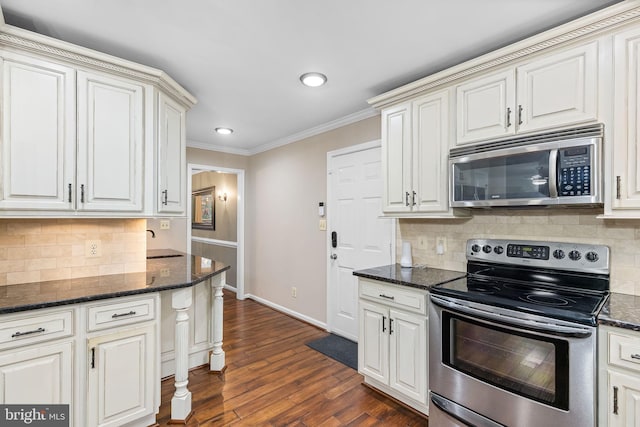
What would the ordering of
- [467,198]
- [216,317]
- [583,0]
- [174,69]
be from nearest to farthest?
[583,0] < [467,198] < [174,69] < [216,317]

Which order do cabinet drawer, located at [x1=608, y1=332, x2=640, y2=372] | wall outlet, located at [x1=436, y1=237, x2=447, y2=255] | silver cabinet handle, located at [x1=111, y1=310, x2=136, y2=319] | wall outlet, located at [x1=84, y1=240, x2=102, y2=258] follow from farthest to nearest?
wall outlet, located at [x1=436, y1=237, x2=447, y2=255] < wall outlet, located at [x1=84, y1=240, x2=102, y2=258] < silver cabinet handle, located at [x1=111, y1=310, x2=136, y2=319] < cabinet drawer, located at [x1=608, y1=332, x2=640, y2=372]

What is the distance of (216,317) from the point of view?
8.87 feet

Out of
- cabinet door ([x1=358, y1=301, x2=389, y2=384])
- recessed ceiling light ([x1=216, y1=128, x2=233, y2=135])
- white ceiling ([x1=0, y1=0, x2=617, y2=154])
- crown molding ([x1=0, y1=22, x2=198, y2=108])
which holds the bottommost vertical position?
cabinet door ([x1=358, y1=301, x2=389, y2=384])

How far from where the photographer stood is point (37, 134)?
5.91 feet

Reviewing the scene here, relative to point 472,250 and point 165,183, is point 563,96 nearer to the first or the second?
point 472,250

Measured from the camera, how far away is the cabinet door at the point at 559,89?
1.65m

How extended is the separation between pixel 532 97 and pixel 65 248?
3162 mm

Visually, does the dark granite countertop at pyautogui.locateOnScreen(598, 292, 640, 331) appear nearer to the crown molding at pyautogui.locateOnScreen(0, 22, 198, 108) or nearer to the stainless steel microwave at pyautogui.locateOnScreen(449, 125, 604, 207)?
the stainless steel microwave at pyautogui.locateOnScreen(449, 125, 604, 207)

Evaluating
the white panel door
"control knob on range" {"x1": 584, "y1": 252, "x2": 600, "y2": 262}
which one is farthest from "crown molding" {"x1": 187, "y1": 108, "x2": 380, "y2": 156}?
"control knob on range" {"x1": 584, "y1": 252, "x2": 600, "y2": 262}

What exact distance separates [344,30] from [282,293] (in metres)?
3.42

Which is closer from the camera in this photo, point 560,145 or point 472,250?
point 560,145

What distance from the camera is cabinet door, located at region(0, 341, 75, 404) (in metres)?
1.52

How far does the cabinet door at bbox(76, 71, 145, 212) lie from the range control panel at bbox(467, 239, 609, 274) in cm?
249

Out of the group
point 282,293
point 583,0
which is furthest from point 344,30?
point 282,293
